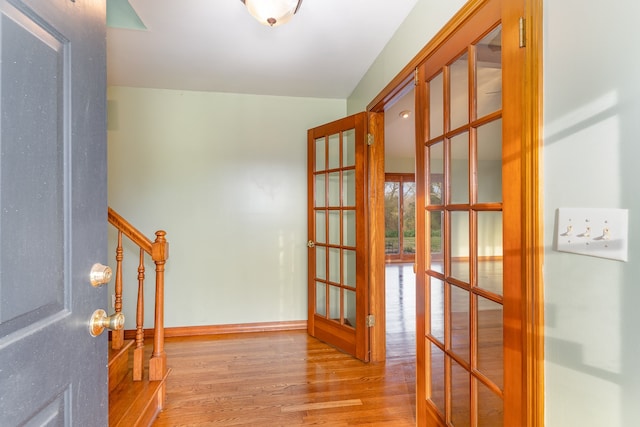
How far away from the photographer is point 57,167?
665 mm

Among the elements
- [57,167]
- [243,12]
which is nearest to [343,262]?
[243,12]

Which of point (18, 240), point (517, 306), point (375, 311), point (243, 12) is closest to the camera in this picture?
point (18, 240)

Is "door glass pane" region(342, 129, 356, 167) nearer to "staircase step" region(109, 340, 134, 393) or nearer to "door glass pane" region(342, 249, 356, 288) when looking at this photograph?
"door glass pane" region(342, 249, 356, 288)

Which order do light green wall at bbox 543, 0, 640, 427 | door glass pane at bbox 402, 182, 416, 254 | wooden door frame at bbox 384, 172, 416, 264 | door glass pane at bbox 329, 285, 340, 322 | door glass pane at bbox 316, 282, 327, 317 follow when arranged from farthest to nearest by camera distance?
1. door glass pane at bbox 402, 182, 416, 254
2. wooden door frame at bbox 384, 172, 416, 264
3. door glass pane at bbox 316, 282, 327, 317
4. door glass pane at bbox 329, 285, 340, 322
5. light green wall at bbox 543, 0, 640, 427

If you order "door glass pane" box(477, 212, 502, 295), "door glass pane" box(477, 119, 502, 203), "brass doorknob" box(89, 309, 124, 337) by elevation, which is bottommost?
"brass doorknob" box(89, 309, 124, 337)

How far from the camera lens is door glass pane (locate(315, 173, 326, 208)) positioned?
10.4 feet

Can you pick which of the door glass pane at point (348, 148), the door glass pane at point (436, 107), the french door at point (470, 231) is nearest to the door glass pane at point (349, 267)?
the door glass pane at point (348, 148)

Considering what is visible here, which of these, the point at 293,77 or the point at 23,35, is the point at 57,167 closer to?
the point at 23,35

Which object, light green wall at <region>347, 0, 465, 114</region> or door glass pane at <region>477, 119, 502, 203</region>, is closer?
door glass pane at <region>477, 119, 502, 203</region>

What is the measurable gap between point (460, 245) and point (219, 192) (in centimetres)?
252

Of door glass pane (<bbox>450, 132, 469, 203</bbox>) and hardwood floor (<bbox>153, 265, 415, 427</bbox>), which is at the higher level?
door glass pane (<bbox>450, 132, 469, 203</bbox>)

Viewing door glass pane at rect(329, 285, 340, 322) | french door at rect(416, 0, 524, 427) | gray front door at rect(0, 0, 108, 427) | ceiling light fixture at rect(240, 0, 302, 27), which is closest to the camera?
gray front door at rect(0, 0, 108, 427)

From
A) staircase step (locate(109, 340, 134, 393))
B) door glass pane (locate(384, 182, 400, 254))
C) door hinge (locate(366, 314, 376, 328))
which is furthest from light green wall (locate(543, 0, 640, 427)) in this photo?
door glass pane (locate(384, 182, 400, 254))

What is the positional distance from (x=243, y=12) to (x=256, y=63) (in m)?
0.67
